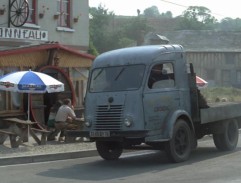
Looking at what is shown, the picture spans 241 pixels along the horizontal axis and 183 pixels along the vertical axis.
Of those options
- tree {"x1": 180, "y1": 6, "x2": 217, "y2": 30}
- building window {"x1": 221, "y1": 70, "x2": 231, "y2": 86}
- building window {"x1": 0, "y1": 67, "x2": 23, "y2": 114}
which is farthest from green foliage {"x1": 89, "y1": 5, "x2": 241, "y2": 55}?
building window {"x1": 0, "y1": 67, "x2": 23, "y2": 114}

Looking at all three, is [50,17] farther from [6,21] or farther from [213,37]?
[213,37]

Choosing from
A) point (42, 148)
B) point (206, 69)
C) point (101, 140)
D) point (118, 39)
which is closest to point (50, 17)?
point (42, 148)

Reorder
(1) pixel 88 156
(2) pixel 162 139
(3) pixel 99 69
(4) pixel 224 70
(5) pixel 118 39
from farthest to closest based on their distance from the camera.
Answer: (5) pixel 118 39 → (4) pixel 224 70 → (1) pixel 88 156 → (3) pixel 99 69 → (2) pixel 162 139

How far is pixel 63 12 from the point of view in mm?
21547

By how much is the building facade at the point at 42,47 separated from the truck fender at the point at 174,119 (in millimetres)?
7445

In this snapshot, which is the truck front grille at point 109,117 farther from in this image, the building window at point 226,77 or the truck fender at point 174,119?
the building window at point 226,77

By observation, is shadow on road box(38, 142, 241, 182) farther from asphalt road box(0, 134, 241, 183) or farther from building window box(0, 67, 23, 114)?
building window box(0, 67, 23, 114)

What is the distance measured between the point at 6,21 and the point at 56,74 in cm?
270

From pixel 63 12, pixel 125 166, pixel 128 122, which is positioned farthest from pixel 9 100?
pixel 128 122

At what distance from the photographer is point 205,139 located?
56.0 feet

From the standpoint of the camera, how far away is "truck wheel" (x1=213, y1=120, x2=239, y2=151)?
13.6 metres

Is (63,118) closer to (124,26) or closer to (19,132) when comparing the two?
(19,132)

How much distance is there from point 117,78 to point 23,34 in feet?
27.6

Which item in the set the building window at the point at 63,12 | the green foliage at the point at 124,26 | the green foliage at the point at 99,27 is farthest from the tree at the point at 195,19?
the building window at the point at 63,12
